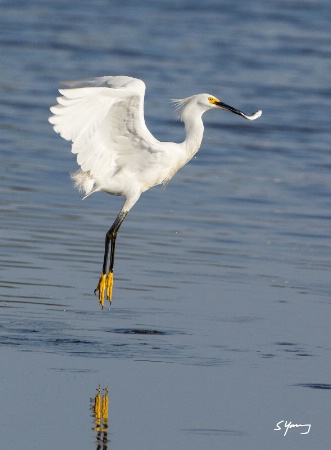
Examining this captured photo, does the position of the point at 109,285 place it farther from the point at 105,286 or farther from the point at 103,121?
the point at 103,121

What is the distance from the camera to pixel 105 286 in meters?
10.5

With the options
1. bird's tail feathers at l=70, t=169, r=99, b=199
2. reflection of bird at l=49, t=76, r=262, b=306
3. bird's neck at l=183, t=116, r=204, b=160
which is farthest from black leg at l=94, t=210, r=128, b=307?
bird's neck at l=183, t=116, r=204, b=160

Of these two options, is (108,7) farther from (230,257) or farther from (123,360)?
(123,360)

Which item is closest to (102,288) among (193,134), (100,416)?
(193,134)

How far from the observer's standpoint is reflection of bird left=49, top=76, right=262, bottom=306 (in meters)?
10.2

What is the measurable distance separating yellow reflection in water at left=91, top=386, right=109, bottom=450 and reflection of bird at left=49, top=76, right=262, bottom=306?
233 centimetres

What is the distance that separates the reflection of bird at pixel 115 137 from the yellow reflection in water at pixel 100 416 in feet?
7.63

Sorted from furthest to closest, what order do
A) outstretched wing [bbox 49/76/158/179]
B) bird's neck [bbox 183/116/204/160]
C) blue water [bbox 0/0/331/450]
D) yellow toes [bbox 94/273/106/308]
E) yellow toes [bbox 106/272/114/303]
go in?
bird's neck [bbox 183/116/204/160] → yellow toes [bbox 106/272/114/303] → yellow toes [bbox 94/273/106/308] → outstretched wing [bbox 49/76/158/179] → blue water [bbox 0/0/331/450]

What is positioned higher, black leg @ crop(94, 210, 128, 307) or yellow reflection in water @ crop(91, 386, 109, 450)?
yellow reflection in water @ crop(91, 386, 109, 450)

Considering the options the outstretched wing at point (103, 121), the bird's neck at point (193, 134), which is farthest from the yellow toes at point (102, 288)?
the bird's neck at point (193, 134)

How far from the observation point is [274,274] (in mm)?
11539

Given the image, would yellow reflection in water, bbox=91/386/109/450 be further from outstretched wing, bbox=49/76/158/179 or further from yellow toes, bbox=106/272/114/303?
outstretched wing, bbox=49/76/158/179

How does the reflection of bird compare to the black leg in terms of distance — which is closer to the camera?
the reflection of bird

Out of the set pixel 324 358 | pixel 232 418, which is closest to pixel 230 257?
pixel 324 358
